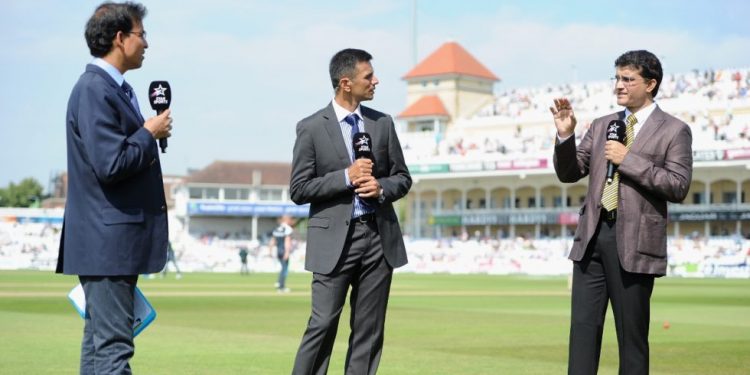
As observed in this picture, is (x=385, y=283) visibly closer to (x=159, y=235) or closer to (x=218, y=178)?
(x=159, y=235)

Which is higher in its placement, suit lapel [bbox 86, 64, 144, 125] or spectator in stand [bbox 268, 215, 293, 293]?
suit lapel [bbox 86, 64, 144, 125]

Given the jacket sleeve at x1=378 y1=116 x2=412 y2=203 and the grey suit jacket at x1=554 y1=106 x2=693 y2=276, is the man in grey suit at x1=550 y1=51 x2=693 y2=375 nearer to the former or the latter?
the grey suit jacket at x1=554 y1=106 x2=693 y2=276

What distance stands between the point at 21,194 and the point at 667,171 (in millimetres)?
146792

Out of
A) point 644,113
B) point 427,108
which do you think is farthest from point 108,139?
point 427,108

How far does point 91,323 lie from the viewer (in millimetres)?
6562

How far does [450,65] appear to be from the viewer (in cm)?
11788

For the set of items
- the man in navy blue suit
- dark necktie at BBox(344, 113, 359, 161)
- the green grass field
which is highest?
dark necktie at BBox(344, 113, 359, 161)

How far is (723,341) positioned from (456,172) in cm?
7452

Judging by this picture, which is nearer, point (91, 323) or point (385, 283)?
point (91, 323)

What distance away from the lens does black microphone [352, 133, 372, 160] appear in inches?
314

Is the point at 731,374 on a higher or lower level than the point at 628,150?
lower

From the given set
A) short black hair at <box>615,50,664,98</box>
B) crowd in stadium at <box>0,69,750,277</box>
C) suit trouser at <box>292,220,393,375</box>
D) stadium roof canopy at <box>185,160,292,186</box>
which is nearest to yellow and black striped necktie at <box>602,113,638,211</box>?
short black hair at <box>615,50,664,98</box>

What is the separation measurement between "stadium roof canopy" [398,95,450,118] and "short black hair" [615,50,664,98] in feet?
342

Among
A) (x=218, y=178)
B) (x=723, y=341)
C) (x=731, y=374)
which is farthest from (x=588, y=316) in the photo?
(x=218, y=178)
